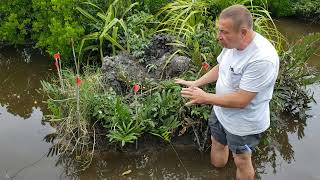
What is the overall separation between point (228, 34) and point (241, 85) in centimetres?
38

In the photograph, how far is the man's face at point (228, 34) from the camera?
10.5ft

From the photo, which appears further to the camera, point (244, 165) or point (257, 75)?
point (244, 165)

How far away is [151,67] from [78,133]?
1215 millimetres

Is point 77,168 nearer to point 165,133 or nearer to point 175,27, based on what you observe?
point 165,133

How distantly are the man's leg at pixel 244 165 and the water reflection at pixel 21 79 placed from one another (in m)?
2.60

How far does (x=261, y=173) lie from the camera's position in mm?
4379

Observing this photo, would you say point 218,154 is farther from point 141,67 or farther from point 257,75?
point 141,67

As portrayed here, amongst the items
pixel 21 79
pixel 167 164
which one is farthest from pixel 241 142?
pixel 21 79

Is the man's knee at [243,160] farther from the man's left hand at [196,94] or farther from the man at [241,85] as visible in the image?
the man's left hand at [196,94]

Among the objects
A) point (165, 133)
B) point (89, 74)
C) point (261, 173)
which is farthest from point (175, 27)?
point (261, 173)

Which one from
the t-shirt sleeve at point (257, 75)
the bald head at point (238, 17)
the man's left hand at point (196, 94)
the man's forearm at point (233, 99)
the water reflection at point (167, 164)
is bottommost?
the water reflection at point (167, 164)

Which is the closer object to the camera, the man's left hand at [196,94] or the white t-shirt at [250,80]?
the white t-shirt at [250,80]

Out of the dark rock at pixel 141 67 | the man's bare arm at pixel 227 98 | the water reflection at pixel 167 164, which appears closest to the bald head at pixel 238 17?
the man's bare arm at pixel 227 98

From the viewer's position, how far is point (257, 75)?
3.23m
